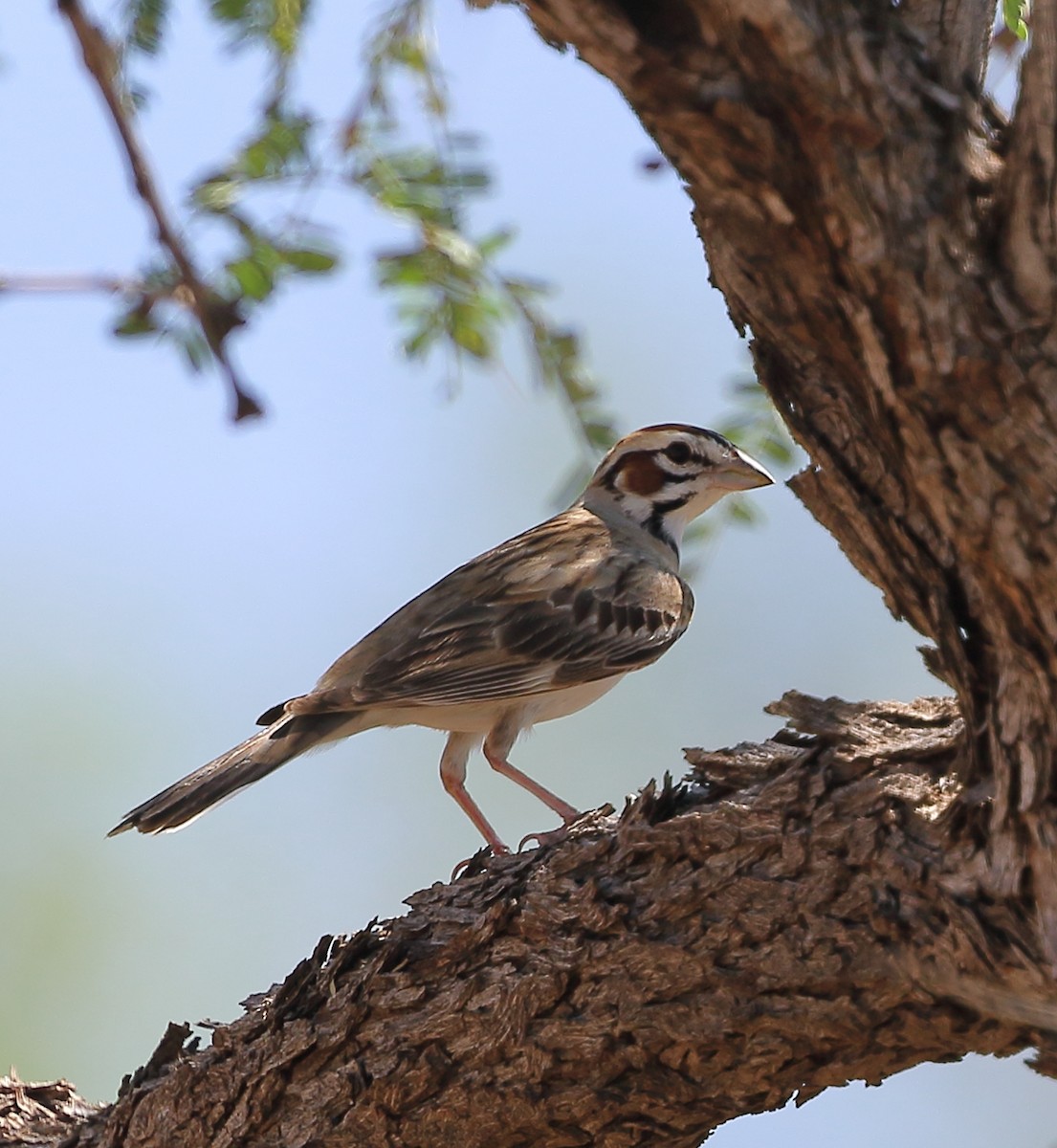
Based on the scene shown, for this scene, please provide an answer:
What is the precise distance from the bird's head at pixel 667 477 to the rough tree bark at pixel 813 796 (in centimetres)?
286

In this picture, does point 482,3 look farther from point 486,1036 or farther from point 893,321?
point 486,1036

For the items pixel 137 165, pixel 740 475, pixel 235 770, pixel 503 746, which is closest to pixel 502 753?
pixel 503 746

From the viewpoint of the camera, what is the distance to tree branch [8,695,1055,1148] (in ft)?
11.1

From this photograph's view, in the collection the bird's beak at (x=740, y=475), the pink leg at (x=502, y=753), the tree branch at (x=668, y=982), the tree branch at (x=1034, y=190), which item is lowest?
the tree branch at (x=668, y=982)

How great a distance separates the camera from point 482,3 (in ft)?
9.96

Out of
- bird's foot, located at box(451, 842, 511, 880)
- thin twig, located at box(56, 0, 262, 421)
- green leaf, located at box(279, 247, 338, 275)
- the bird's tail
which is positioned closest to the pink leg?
the bird's tail

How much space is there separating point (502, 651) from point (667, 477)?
154 centimetres

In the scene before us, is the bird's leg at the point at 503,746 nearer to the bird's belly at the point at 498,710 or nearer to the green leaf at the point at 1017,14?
the bird's belly at the point at 498,710

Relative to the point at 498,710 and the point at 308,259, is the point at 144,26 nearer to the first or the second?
the point at 308,259

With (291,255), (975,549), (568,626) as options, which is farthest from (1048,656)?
(568,626)

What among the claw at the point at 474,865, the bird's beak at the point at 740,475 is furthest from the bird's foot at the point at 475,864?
the bird's beak at the point at 740,475

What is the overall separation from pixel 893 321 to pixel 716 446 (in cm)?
395

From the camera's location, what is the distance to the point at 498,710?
6.00 metres

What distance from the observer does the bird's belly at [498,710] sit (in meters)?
5.88
